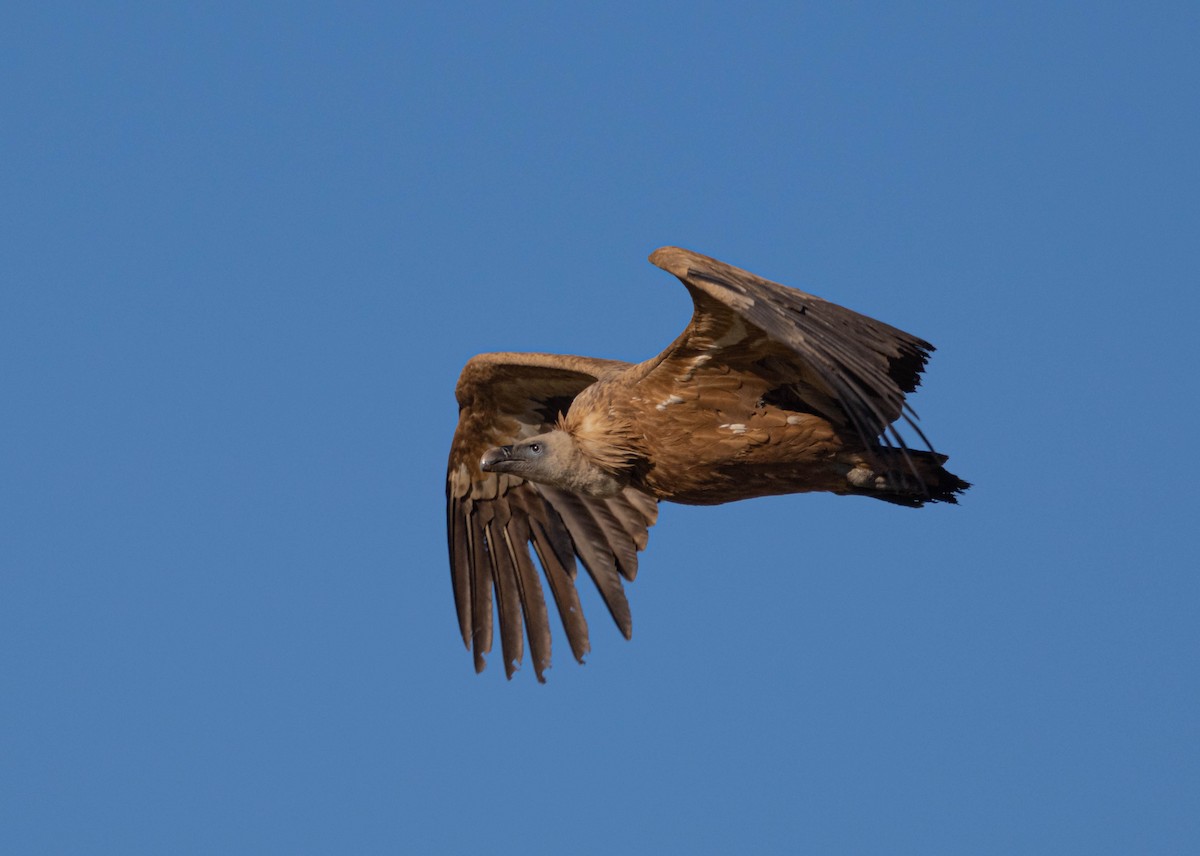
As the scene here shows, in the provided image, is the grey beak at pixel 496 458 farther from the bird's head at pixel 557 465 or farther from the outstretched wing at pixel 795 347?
the outstretched wing at pixel 795 347

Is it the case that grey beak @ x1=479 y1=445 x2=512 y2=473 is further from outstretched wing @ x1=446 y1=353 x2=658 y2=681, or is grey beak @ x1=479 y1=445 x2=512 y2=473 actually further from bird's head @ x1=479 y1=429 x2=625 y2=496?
outstretched wing @ x1=446 y1=353 x2=658 y2=681

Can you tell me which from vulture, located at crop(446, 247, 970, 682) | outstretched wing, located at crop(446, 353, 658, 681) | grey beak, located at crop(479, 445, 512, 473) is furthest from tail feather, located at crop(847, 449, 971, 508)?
outstretched wing, located at crop(446, 353, 658, 681)

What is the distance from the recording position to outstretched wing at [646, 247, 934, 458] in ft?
26.7

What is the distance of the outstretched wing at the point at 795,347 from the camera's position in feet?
26.7

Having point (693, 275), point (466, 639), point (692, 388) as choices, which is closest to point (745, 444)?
point (692, 388)

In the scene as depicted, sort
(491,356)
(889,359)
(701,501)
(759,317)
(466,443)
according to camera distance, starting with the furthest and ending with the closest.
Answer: (466,443) → (491,356) → (701,501) → (889,359) → (759,317)

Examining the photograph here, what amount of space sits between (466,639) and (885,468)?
3655 mm

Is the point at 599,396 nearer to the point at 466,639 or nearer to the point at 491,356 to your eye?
the point at 491,356

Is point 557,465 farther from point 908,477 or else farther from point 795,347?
point 795,347

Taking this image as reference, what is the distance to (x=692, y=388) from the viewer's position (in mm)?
9422

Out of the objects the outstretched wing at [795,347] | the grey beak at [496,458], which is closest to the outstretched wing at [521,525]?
the grey beak at [496,458]

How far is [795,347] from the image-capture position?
8.06 meters

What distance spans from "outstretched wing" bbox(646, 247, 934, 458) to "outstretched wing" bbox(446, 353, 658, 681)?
214cm

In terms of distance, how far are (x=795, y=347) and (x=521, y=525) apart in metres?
4.55
